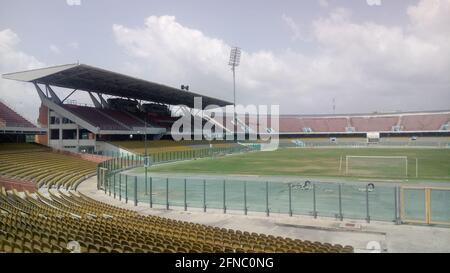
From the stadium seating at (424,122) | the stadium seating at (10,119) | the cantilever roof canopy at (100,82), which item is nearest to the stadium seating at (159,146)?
the cantilever roof canopy at (100,82)

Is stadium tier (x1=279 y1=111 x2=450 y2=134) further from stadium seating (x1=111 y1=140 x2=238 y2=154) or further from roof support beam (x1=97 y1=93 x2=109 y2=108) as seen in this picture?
roof support beam (x1=97 y1=93 x2=109 y2=108)

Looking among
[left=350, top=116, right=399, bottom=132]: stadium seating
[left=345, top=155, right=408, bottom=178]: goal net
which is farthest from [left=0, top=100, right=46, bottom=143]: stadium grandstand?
[left=350, top=116, right=399, bottom=132]: stadium seating

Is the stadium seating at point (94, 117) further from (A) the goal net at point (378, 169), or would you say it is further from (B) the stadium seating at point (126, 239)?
(B) the stadium seating at point (126, 239)

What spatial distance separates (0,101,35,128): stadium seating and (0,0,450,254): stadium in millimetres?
219

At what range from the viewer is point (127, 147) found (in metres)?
59.8

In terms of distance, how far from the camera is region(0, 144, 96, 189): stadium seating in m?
29.2

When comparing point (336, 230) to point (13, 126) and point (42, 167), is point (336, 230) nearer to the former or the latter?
point (42, 167)

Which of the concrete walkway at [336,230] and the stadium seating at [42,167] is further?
the stadium seating at [42,167]

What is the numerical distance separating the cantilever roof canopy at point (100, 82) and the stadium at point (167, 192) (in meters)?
0.20

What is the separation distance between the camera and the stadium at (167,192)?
10.8m

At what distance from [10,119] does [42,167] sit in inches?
602

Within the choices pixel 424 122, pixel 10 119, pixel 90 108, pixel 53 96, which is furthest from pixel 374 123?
pixel 10 119
